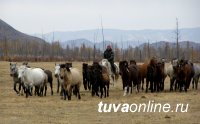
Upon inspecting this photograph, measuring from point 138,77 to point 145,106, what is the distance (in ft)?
30.6

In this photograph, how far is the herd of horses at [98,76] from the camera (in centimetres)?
2449

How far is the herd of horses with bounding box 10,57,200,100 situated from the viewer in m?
24.5

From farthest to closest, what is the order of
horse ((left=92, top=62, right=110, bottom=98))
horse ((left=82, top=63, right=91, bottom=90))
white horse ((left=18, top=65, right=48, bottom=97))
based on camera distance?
1. horse ((left=82, top=63, right=91, bottom=90))
2. white horse ((left=18, top=65, right=48, bottom=97))
3. horse ((left=92, top=62, right=110, bottom=98))

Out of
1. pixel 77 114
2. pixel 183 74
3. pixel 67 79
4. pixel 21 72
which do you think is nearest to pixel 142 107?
pixel 77 114

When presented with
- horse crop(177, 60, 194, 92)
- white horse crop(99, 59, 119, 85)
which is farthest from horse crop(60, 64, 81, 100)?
horse crop(177, 60, 194, 92)

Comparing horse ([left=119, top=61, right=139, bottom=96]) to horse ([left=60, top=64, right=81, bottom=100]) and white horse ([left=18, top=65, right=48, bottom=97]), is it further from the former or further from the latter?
white horse ([left=18, top=65, right=48, bottom=97])

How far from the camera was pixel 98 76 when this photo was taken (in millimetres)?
25453

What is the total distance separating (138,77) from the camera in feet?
96.4

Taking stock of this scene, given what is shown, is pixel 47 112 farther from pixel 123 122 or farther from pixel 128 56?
pixel 128 56

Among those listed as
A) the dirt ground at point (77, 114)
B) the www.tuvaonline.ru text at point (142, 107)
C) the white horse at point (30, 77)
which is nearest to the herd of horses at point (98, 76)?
the white horse at point (30, 77)

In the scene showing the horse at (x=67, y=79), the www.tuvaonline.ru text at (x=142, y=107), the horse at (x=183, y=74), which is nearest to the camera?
the www.tuvaonline.ru text at (x=142, y=107)

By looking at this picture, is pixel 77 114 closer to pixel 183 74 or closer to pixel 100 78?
pixel 100 78

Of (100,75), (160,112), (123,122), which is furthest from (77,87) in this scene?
(123,122)

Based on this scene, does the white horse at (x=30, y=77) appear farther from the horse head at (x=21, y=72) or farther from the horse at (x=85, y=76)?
the horse at (x=85, y=76)
